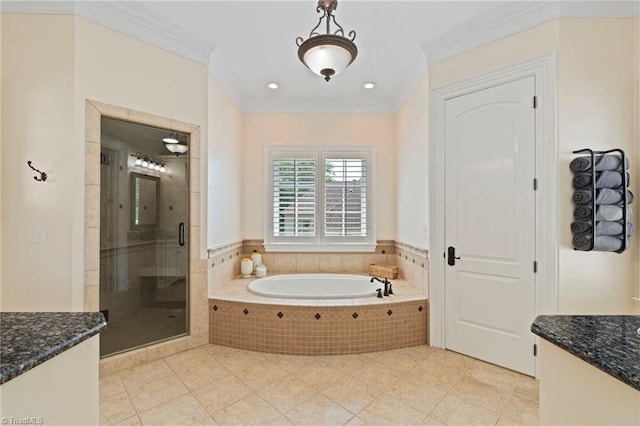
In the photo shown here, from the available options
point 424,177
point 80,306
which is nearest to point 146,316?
point 80,306

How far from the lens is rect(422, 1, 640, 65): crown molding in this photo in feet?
7.41

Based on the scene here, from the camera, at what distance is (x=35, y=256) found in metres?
2.26

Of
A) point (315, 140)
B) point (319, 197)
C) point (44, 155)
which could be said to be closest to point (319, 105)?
point (315, 140)

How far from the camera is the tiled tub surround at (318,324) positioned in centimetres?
286

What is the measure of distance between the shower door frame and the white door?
240 cm

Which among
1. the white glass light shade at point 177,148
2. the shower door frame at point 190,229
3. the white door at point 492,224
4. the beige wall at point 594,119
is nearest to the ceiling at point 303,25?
the beige wall at point 594,119

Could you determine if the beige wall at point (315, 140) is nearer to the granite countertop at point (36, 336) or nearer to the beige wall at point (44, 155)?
the beige wall at point (44, 155)

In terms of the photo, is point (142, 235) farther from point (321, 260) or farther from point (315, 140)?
point (315, 140)

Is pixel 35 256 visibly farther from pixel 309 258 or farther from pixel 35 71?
pixel 309 258

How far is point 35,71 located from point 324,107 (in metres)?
2.90

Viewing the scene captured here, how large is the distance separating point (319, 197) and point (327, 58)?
2.34 metres

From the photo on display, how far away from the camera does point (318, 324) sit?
9.39 ft

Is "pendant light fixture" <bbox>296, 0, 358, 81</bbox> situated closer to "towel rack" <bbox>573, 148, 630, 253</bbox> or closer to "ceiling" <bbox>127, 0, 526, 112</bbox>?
"ceiling" <bbox>127, 0, 526, 112</bbox>

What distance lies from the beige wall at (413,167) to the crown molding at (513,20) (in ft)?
1.12
